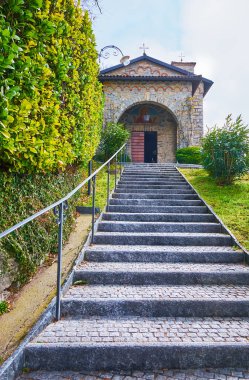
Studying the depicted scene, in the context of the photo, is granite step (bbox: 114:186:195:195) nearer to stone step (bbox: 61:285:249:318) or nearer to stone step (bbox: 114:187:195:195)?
Result: stone step (bbox: 114:187:195:195)

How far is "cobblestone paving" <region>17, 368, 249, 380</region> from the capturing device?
1.90m

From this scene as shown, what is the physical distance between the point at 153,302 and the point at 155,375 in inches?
26.4

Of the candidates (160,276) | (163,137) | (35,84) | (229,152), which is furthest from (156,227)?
(163,137)

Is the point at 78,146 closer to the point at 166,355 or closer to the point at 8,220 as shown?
the point at 8,220

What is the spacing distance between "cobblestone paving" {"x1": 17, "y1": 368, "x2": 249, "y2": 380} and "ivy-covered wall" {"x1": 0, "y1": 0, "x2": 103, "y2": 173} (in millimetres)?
1648

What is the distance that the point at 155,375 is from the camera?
1.94 metres

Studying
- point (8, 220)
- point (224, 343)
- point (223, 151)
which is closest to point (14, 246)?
point (8, 220)

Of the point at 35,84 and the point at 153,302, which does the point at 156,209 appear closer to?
the point at 153,302

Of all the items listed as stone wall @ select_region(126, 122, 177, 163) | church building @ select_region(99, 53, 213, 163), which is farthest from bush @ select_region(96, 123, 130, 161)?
stone wall @ select_region(126, 122, 177, 163)

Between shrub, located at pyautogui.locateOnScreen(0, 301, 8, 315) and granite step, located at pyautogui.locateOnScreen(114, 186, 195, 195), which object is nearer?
shrub, located at pyautogui.locateOnScreen(0, 301, 8, 315)

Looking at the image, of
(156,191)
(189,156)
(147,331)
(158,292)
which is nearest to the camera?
(147,331)

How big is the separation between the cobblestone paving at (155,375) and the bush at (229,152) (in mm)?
5310

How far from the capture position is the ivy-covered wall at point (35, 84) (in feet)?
7.16

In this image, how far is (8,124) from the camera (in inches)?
89.9
